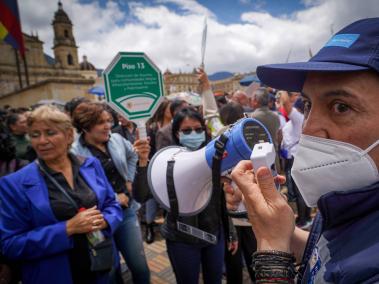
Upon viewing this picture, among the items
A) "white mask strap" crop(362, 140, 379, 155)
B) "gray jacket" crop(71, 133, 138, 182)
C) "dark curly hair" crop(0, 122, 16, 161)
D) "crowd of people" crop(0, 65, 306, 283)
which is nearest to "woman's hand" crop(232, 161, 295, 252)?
"white mask strap" crop(362, 140, 379, 155)

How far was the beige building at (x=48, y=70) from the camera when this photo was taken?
15.3m

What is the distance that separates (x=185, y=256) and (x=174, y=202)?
0.88 metres

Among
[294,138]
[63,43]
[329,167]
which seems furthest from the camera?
[63,43]

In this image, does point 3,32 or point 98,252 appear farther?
point 3,32

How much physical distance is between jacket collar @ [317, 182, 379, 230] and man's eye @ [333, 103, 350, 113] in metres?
0.25

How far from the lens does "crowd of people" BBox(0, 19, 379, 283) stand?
0.81 metres

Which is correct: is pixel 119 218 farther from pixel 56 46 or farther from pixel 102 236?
pixel 56 46

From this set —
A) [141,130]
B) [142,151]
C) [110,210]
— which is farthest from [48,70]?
[110,210]

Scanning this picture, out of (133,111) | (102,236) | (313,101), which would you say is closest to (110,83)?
(133,111)

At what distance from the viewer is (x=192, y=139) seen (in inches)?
88.7

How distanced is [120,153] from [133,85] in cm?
76

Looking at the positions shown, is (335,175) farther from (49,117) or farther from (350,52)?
(49,117)

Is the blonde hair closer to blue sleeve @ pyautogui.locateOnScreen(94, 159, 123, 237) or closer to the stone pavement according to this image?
blue sleeve @ pyautogui.locateOnScreen(94, 159, 123, 237)

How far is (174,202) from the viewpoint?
4.65ft
